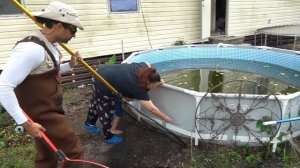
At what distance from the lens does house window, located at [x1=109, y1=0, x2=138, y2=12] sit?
8242mm

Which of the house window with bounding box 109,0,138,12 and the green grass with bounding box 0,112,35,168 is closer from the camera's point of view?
the green grass with bounding box 0,112,35,168

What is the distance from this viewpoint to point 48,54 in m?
2.52

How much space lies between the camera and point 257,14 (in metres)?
12.0

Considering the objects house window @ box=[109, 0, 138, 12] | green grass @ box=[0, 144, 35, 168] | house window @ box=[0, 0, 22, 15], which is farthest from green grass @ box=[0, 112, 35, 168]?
house window @ box=[109, 0, 138, 12]

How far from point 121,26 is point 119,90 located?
4759 mm

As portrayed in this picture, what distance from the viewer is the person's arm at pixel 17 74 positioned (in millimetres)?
2178

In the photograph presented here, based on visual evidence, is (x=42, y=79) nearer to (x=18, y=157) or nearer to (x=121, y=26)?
(x=18, y=157)

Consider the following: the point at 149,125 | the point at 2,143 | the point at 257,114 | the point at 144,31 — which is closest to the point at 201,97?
the point at 257,114

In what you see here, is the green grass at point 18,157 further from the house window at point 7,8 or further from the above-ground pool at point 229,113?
the house window at point 7,8

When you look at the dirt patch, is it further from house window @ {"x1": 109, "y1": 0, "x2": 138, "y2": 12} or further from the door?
the door

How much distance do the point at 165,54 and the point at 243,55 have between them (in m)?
2.62

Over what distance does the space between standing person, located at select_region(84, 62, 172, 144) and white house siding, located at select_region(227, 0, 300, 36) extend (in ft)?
26.3

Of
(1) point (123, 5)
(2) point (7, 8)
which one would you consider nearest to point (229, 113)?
(1) point (123, 5)

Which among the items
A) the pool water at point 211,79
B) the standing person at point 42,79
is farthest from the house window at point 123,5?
the standing person at point 42,79
